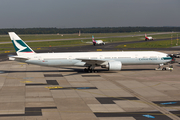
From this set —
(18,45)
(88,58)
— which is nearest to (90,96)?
(88,58)

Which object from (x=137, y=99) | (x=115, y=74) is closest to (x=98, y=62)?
(x=115, y=74)

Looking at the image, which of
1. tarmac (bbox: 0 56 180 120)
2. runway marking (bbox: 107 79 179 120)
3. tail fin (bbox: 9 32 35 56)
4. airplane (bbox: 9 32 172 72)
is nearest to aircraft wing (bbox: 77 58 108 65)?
airplane (bbox: 9 32 172 72)

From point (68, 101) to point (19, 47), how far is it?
22992 millimetres

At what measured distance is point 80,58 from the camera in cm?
4622

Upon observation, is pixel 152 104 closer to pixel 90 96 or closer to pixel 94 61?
pixel 90 96

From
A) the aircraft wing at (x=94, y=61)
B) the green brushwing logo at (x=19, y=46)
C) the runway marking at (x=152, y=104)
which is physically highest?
the green brushwing logo at (x=19, y=46)

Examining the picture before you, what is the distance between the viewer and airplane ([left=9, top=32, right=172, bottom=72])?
45094 millimetres

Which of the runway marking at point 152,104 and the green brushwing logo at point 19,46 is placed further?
the green brushwing logo at point 19,46

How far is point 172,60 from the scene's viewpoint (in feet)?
161

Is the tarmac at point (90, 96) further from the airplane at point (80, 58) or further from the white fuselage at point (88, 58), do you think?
the white fuselage at point (88, 58)

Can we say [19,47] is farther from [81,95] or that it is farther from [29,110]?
[29,110]

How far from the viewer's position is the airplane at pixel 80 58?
1775 inches

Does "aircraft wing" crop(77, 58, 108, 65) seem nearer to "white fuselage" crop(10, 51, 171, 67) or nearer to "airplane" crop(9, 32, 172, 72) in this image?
"airplane" crop(9, 32, 172, 72)

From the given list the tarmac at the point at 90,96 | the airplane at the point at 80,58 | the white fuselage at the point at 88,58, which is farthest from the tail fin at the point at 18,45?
the tarmac at the point at 90,96
